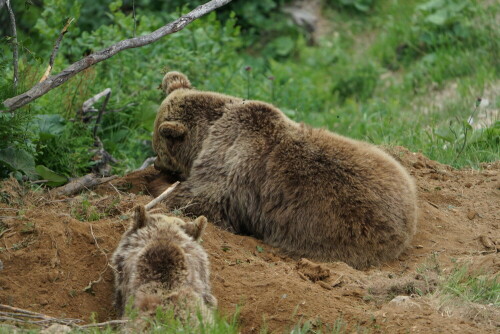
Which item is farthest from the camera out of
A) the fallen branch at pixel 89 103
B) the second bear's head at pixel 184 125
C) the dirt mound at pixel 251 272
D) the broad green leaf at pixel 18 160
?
the fallen branch at pixel 89 103

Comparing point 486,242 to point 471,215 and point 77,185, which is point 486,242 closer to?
point 471,215

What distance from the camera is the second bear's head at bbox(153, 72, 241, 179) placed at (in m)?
6.44

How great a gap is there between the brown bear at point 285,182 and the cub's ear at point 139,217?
1156 millimetres

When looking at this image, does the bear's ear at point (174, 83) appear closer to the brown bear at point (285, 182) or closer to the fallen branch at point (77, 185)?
the brown bear at point (285, 182)

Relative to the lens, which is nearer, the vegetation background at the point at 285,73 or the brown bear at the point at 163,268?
the brown bear at the point at 163,268

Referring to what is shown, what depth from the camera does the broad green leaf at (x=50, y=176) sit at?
6266mm

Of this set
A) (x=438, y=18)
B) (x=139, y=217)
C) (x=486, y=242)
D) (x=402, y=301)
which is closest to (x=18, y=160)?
(x=139, y=217)

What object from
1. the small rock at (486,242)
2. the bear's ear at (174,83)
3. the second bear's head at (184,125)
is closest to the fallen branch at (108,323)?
the second bear's head at (184,125)

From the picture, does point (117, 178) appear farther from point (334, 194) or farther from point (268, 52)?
point (268, 52)

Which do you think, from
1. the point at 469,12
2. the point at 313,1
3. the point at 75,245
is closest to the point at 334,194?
the point at 75,245

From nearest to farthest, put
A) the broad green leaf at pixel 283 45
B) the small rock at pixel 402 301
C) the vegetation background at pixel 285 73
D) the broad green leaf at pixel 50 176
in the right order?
the small rock at pixel 402 301 → the broad green leaf at pixel 50 176 → the vegetation background at pixel 285 73 → the broad green leaf at pixel 283 45

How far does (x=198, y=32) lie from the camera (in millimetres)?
10336

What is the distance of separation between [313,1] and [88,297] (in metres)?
10.3

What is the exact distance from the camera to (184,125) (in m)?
6.48
